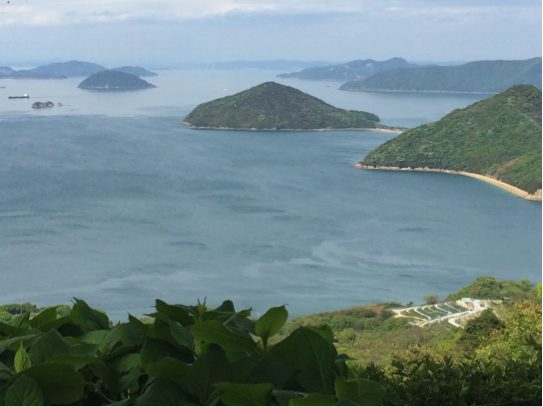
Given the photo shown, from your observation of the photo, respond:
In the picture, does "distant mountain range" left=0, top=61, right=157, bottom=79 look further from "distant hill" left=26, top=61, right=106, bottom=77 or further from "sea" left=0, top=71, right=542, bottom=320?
"sea" left=0, top=71, right=542, bottom=320

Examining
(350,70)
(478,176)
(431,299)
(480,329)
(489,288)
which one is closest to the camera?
(480,329)

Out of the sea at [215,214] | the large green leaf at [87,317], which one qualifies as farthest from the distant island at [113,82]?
the large green leaf at [87,317]

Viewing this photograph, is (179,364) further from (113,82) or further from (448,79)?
(448,79)

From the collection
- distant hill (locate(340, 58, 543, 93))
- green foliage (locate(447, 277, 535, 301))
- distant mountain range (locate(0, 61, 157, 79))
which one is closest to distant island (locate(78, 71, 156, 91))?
distant mountain range (locate(0, 61, 157, 79))

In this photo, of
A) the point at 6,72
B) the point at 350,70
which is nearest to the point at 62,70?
the point at 6,72

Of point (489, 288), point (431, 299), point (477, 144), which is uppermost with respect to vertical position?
point (477, 144)

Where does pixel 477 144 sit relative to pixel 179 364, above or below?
below
